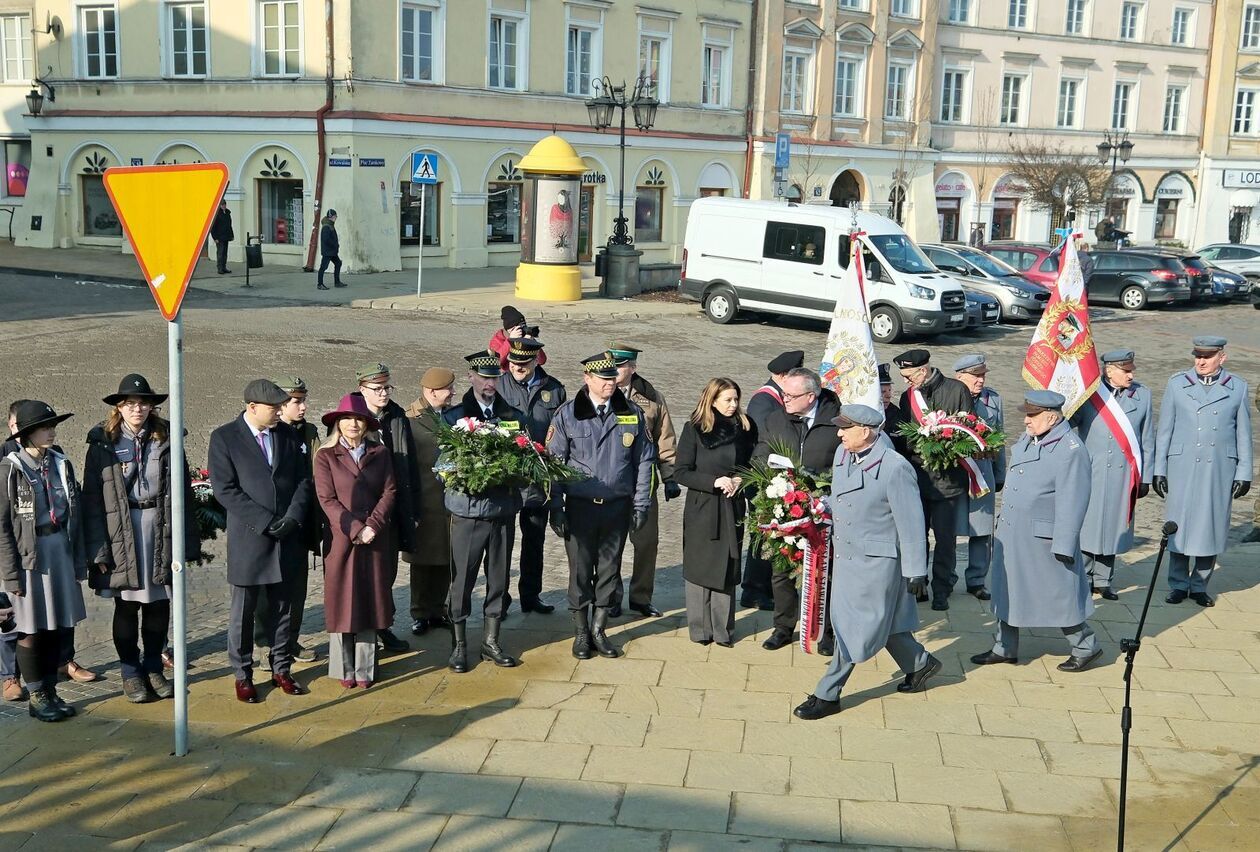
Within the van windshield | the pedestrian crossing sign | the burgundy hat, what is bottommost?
the burgundy hat

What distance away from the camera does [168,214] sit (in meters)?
6.43

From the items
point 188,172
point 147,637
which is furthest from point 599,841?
point 188,172

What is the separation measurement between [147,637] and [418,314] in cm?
1799

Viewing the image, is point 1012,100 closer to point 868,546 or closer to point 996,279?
point 996,279

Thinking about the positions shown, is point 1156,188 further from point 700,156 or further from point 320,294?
point 320,294

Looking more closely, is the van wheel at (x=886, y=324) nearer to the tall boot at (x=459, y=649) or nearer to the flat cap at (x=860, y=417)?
the flat cap at (x=860, y=417)

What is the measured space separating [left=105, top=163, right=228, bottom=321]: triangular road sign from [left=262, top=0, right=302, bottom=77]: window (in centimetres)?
2693

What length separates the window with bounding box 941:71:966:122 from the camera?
155 ft

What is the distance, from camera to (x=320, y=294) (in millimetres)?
→ 27531

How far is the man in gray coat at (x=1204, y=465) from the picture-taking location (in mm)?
9875

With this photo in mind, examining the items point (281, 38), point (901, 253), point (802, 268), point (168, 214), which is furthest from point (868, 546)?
point (281, 38)

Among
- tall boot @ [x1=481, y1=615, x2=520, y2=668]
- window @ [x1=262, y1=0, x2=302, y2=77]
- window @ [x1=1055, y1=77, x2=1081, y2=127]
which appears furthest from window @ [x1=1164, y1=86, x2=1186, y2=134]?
tall boot @ [x1=481, y1=615, x2=520, y2=668]

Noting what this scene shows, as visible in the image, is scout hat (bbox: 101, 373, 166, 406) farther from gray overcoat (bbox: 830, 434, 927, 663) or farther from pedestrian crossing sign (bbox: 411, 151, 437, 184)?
pedestrian crossing sign (bbox: 411, 151, 437, 184)

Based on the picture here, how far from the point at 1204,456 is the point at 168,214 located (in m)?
7.41
